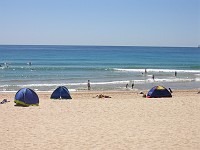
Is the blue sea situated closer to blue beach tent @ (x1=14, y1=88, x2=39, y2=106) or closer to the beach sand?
blue beach tent @ (x1=14, y1=88, x2=39, y2=106)

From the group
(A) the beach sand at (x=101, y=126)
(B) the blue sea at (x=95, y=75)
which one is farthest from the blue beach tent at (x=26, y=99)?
(B) the blue sea at (x=95, y=75)

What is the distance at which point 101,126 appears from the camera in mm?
13727

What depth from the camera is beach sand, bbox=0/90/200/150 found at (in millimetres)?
10930

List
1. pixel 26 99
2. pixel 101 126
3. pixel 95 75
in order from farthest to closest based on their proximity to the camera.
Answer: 1. pixel 95 75
2. pixel 26 99
3. pixel 101 126

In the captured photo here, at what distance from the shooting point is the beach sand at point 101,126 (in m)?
10.9

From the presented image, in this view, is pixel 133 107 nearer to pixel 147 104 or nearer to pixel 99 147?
pixel 147 104

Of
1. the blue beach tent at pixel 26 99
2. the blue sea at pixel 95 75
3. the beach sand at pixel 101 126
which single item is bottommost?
the beach sand at pixel 101 126

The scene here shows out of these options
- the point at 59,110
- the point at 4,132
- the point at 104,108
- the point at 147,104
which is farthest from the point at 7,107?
the point at 147,104

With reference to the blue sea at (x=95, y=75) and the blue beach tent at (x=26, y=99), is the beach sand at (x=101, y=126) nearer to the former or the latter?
the blue beach tent at (x=26, y=99)

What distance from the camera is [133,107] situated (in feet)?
60.9

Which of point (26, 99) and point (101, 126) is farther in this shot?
point (26, 99)

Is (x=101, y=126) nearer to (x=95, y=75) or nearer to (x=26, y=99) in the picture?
(x=26, y=99)

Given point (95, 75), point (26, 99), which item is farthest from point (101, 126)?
point (95, 75)

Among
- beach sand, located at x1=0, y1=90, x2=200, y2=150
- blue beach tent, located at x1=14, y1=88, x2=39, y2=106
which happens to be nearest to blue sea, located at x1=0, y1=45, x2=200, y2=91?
blue beach tent, located at x1=14, y1=88, x2=39, y2=106
